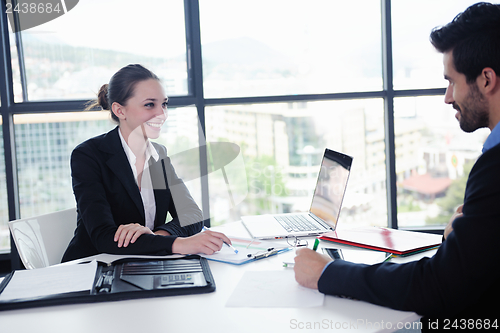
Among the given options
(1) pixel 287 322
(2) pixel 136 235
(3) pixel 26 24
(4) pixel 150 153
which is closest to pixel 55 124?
(3) pixel 26 24

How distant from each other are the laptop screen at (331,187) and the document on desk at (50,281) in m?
0.93

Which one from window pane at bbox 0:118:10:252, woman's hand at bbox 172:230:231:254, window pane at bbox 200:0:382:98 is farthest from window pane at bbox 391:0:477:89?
window pane at bbox 0:118:10:252

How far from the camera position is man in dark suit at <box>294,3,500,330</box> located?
0.89 m

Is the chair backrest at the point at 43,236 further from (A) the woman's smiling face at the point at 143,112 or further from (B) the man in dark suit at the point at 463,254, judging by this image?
(B) the man in dark suit at the point at 463,254

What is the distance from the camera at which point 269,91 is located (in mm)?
3268

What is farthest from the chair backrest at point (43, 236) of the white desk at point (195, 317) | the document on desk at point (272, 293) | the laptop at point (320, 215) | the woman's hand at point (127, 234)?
the document on desk at point (272, 293)

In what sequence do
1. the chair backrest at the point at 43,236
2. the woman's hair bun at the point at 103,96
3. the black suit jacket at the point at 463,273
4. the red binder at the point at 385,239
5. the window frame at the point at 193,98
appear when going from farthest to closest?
1. the window frame at the point at 193,98
2. the woman's hair bun at the point at 103,96
3. the chair backrest at the point at 43,236
4. the red binder at the point at 385,239
5. the black suit jacket at the point at 463,273

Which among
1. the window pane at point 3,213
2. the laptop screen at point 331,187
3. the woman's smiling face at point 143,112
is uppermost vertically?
the woman's smiling face at point 143,112

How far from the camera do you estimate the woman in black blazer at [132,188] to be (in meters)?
1.46

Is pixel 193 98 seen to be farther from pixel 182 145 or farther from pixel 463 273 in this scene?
pixel 463 273

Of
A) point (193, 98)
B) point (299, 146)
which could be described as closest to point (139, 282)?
point (193, 98)

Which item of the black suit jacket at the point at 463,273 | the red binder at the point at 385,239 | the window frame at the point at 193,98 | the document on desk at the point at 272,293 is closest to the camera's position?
the black suit jacket at the point at 463,273

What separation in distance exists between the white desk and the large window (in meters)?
2.11

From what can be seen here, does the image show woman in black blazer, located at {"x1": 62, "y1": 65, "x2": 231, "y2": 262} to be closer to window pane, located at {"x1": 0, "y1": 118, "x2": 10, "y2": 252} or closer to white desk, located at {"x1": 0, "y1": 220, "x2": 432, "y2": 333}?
white desk, located at {"x1": 0, "y1": 220, "x2": 432, "y2": 333}
